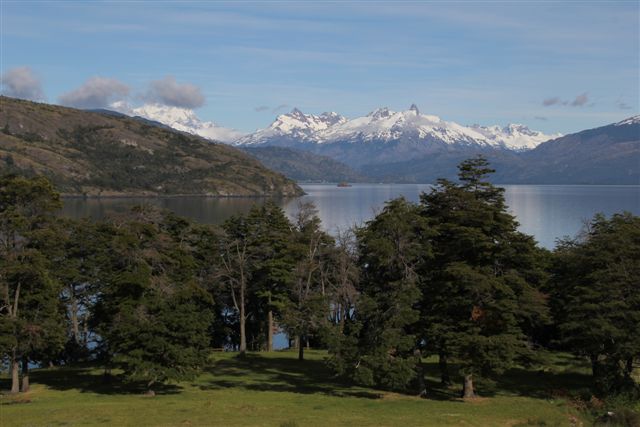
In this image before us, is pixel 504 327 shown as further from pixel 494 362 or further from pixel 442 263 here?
pixel 442 263

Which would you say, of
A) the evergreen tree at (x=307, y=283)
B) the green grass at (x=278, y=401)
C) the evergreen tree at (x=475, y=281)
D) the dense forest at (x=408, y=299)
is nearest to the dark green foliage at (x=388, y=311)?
the dense forest at (x=408, y=299)

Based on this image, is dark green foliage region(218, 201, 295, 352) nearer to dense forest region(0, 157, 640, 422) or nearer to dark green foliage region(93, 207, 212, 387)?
dense forest region(0, 157, 640, 422)

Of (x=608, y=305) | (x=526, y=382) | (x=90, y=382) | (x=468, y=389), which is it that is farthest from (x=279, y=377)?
(x=608, y=305)

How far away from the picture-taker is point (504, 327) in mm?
42062

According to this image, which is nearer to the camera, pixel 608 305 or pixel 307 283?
pixel 608 305

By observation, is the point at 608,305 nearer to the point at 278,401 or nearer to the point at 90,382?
the point at 278,401

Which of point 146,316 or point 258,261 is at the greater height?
point 258,261

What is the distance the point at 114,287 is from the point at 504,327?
27142 mm

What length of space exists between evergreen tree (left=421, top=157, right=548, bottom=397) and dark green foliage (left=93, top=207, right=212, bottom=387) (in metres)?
16.1

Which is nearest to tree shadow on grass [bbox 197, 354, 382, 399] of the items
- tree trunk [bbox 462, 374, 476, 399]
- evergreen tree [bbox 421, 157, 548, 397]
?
tree trunk [bbox 462, 374, 476, 399]

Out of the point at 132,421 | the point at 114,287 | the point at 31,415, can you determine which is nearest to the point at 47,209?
the point at 114,287

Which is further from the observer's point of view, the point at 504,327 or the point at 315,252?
the point at 315,252

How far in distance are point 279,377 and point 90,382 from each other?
14778mm

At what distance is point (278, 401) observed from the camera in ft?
136
